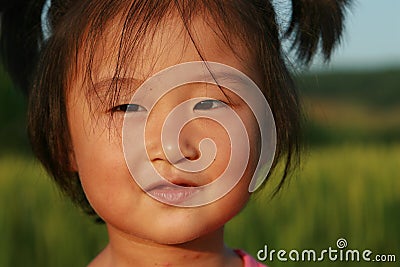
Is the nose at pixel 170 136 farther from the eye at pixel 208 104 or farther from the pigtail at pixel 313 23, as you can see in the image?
the pigtail at pixel 313 23

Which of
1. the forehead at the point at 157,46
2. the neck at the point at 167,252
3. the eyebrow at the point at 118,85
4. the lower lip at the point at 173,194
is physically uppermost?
the forehead at the point at 157,46

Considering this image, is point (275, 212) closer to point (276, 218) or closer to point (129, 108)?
point (276, 218)

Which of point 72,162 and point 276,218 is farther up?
point 72,162

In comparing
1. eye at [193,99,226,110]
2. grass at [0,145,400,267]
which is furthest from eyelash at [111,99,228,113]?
grass at [0,145,400,267]

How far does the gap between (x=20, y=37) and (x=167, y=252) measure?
1.91ft

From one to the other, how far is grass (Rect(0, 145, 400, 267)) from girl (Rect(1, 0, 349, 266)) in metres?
0.79

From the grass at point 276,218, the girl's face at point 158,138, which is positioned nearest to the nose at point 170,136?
the girl's face at point 158,138

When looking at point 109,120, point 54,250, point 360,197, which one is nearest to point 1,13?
point 109,120

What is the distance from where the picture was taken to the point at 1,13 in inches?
63.0

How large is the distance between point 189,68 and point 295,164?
0.39m

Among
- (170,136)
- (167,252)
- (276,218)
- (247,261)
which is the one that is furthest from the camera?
(276,218)

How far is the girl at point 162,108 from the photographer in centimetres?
112

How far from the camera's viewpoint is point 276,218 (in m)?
2.50

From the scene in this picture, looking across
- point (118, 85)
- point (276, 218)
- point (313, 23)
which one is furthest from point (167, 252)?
point (276, 218)
